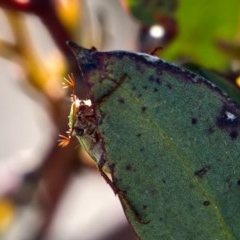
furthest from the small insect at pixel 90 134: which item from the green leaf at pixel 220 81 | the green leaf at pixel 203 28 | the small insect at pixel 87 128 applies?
the green leaf at pixel 203 28

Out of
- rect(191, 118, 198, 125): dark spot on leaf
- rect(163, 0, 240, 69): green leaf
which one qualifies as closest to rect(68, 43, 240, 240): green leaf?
rect(191, 118, 198, 125): dark spot on leaf

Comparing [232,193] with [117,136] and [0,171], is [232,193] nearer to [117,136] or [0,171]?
[117,136]

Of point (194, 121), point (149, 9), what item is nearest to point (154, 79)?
point (194, 121)

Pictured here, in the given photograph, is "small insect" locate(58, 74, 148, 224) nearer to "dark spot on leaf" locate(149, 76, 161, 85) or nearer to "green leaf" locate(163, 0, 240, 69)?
"dark spot on leaf" locate(149, 76, 161, 85)

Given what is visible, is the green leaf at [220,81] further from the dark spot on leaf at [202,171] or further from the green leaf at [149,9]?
the green leaf at [149,9]

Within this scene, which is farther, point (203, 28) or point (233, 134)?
point (203, 28)

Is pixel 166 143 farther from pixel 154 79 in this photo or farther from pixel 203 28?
pixel 203 28
